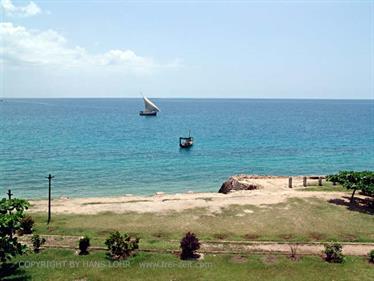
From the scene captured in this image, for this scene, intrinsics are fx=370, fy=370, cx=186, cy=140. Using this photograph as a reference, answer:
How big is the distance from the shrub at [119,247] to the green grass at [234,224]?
5.46 feet

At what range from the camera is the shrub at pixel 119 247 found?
70.7ft

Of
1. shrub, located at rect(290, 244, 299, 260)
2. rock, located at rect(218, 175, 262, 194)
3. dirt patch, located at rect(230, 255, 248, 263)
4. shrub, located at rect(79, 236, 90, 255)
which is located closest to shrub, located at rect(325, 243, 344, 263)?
shrub, located at rect(290, 244, 299, 260)

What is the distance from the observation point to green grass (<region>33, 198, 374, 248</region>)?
982 inches

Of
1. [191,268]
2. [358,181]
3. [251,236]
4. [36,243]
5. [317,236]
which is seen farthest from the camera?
[358,181]

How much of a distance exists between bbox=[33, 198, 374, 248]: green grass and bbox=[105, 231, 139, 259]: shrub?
1.66 metres

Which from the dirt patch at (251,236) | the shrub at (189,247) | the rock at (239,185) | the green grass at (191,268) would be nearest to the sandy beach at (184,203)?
the rock at (239,185)

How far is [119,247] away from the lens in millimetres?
21578

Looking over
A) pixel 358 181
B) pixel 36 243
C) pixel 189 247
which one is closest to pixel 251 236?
pixel 189 247

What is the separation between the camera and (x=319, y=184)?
131ft

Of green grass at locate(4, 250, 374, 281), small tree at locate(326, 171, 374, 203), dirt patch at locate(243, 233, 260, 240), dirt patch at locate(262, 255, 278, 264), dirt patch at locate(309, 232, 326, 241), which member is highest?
small tree at locate(326, 171, 374, 203)

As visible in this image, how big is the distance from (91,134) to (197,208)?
76.1m

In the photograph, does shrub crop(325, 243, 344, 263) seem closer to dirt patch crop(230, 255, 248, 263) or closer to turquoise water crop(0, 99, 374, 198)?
dirt patch crop(230, 255, 248, 263)

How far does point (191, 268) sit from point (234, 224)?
7602 millimetres

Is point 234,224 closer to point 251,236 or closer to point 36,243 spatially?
point 251,236
